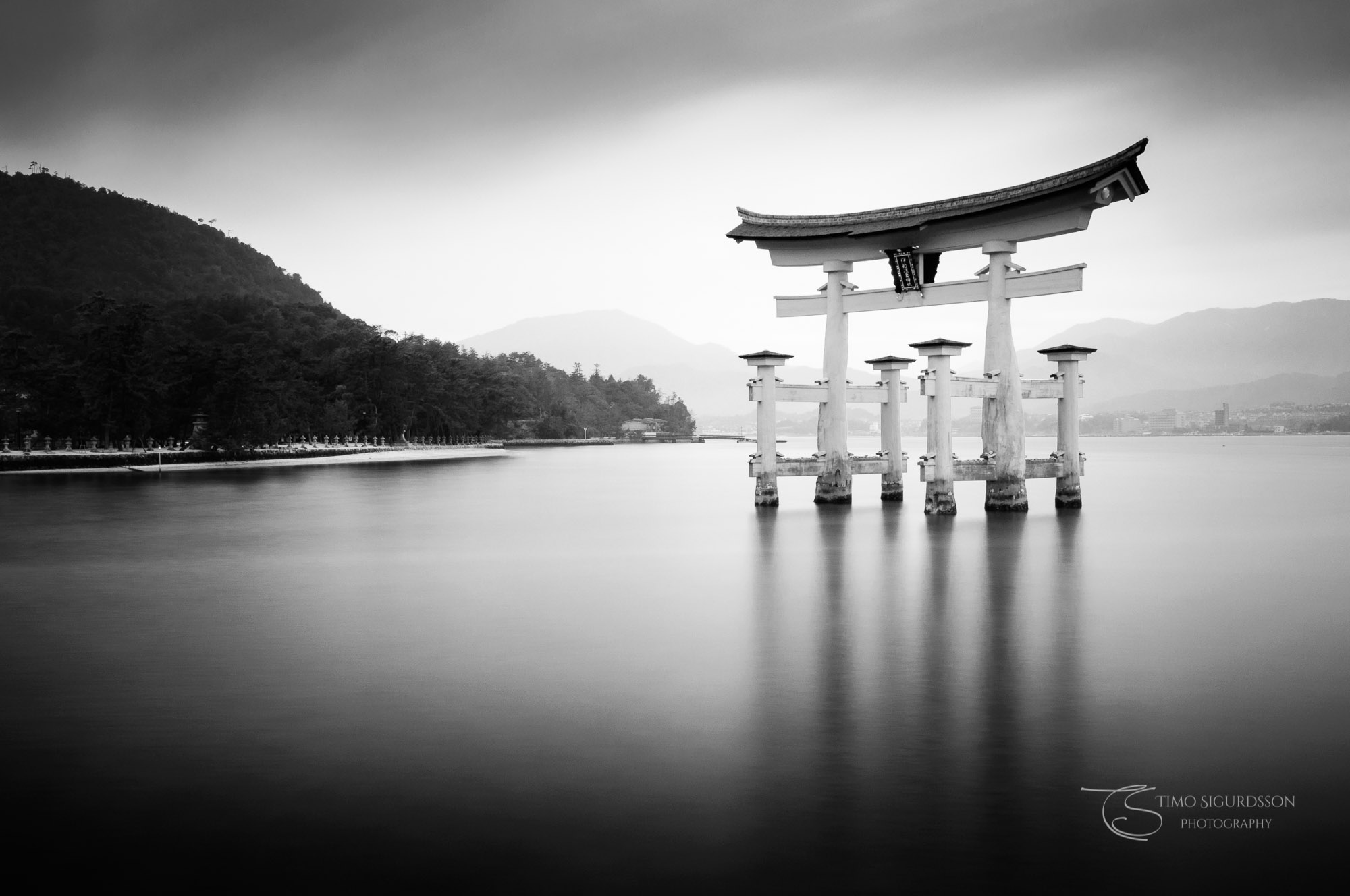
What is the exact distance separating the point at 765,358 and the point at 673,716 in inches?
526

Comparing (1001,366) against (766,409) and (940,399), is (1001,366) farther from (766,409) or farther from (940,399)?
(766,409)

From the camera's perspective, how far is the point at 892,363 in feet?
68.2

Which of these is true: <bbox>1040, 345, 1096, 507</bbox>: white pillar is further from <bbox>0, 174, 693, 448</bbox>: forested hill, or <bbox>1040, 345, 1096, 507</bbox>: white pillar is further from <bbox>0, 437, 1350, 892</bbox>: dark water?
<bbox>0, 174, 693, 448</bbox>: forested hill

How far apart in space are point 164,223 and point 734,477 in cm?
9705

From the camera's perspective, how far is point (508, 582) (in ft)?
45.1

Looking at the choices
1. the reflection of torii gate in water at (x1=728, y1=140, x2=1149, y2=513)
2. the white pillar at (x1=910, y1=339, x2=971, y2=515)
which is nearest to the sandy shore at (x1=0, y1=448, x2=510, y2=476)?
the reflection of torii gate in water at (x1=728, y1=140, x2=1149, y2=513)

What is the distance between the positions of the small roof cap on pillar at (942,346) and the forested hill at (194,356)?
3998 centimetres

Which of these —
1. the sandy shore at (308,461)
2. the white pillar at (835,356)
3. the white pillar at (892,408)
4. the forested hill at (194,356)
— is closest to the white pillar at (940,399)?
the white pillar at (835,356)

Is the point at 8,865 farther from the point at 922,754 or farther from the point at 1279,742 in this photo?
the point at 1279,742

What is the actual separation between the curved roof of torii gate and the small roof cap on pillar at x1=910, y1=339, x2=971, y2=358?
240cm

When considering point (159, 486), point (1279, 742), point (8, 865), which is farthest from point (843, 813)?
point (159, 486)

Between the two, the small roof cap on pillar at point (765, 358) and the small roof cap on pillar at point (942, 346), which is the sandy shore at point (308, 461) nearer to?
the small roof cap on pillar at point (765, 358)

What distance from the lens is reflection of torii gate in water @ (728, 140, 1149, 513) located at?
16.9m

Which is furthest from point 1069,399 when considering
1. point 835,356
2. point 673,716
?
point 673,716
